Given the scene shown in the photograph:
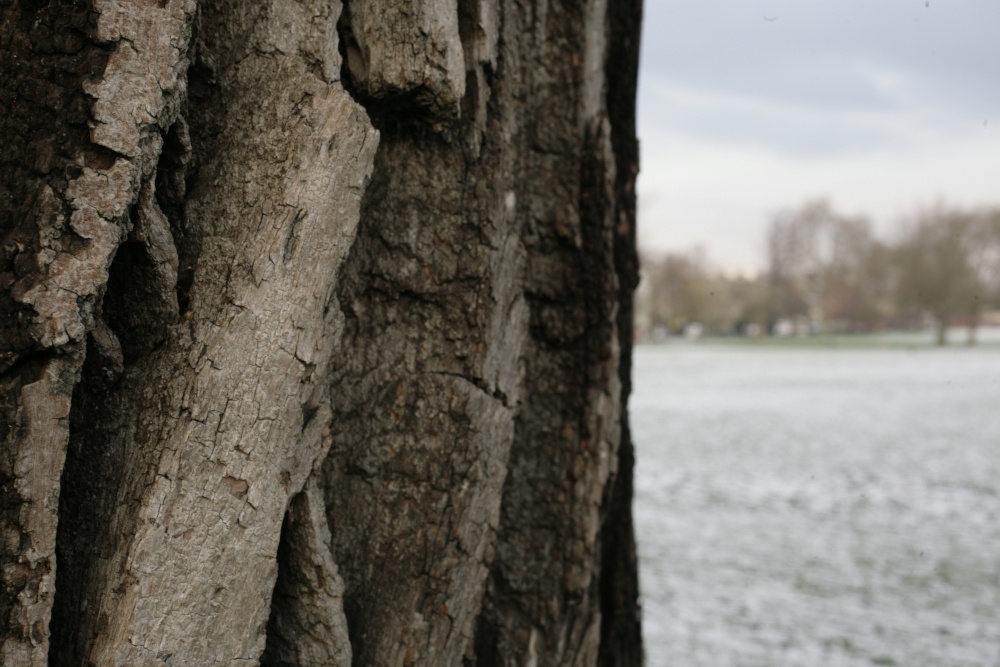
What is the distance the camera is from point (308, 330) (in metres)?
1.54

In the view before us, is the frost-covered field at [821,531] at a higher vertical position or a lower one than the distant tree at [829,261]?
lower

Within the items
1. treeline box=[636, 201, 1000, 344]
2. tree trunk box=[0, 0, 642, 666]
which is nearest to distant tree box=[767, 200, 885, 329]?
treeline box=[636, 201, 1000, 344]

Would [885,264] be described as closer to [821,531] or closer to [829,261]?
[829,261]

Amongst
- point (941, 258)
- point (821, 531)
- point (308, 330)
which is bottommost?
point (821, 531)

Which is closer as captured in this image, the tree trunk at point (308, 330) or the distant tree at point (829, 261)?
the tree trunk at point (308, 330)

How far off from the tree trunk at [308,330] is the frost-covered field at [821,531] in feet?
7.72

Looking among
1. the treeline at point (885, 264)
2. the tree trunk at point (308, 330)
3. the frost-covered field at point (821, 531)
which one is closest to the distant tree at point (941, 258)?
the treeline at point (885, 264)

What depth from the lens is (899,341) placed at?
76.4 feet

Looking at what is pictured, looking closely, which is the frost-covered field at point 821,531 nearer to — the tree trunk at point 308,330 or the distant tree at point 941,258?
the distant tree at point 941,258

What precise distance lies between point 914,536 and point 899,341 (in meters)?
19.1

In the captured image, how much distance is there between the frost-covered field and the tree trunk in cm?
235

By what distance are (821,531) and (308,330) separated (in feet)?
16.5

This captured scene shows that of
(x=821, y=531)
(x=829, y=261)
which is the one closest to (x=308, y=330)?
(x=821, y=531)

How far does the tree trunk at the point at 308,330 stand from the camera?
1.36 meters
